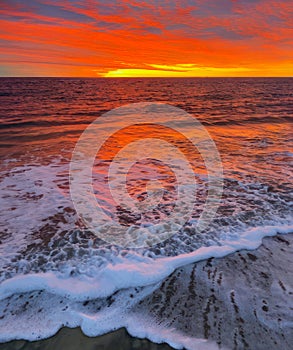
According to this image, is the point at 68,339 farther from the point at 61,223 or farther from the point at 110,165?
the point at 110,165

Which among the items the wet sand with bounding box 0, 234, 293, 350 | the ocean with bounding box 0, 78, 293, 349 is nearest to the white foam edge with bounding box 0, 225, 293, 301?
the ocean with bounding box 0, 78, 293, 349

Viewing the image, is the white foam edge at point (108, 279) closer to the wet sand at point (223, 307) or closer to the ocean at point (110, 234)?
the ocean at point (110, 234)

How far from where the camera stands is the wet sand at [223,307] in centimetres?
256

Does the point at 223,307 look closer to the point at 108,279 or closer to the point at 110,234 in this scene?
the point at 108,279

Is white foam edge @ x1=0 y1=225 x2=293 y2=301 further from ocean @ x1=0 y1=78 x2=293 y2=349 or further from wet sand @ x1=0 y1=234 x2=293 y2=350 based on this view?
wet sand @ x1=0 y1=234 x2=293 y2=350

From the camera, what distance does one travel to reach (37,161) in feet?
27.8

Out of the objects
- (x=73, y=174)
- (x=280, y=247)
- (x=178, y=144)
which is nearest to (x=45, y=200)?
(x=73, y=174)

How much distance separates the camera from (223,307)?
294 cm

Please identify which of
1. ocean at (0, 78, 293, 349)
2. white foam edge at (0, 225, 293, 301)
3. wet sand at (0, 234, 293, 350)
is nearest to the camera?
wet sand at (0, 234, 293, 350)

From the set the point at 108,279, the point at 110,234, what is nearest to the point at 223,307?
the point at 108,279

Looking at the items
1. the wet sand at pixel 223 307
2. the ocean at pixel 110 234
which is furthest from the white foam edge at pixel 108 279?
the wet sand at pixel 223 307

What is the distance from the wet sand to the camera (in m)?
2.56

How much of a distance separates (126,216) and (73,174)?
301cm

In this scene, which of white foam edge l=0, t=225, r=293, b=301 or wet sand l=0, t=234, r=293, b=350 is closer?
wet sand l=0, t=234, r=293, b=350
